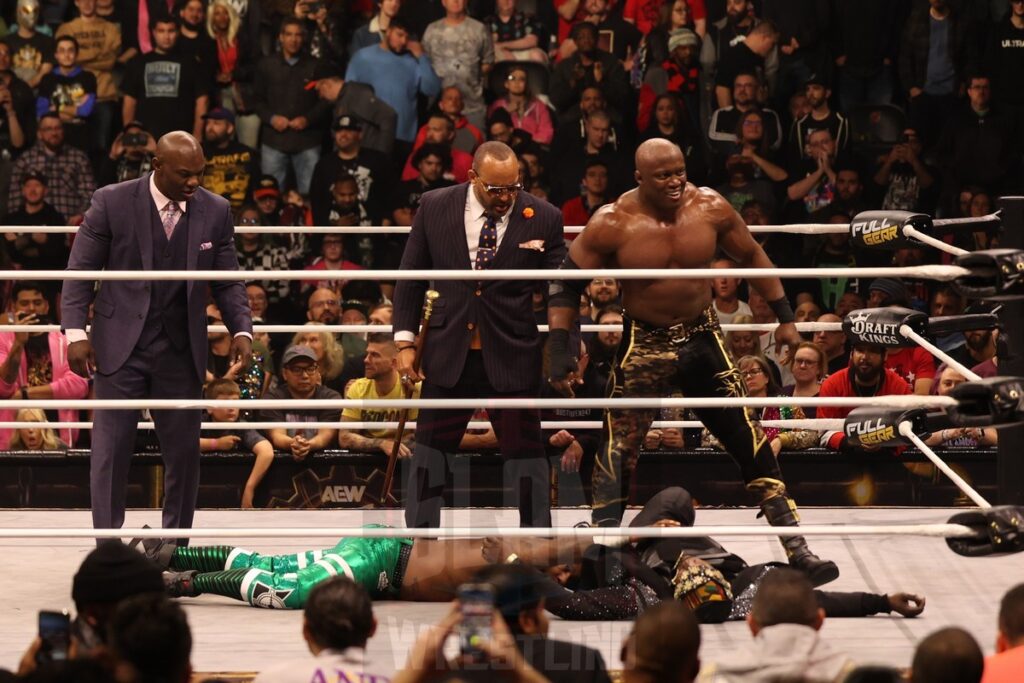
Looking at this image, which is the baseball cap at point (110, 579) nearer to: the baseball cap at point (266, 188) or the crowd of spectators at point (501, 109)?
the crowd of spectators at point (501, 109)

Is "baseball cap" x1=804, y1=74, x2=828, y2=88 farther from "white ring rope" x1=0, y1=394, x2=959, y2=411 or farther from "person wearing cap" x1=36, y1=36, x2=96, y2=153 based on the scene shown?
"white ring rope" x1=0, y1=394, x2=959, y2=411

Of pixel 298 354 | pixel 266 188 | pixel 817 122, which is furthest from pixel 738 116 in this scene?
pixel 298 354

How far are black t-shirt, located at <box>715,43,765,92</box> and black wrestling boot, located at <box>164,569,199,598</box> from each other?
4403 millimetres

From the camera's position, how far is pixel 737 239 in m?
4.47

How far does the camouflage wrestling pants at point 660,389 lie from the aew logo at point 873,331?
0.41m

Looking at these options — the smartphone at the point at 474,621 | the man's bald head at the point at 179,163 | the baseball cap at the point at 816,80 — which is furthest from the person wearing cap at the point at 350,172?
the smartphone at the point at 474,621

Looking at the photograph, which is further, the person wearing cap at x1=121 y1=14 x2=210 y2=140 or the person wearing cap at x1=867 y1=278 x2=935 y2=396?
the person wearing cap at x1=121 y1=14 x2=210 y2=140

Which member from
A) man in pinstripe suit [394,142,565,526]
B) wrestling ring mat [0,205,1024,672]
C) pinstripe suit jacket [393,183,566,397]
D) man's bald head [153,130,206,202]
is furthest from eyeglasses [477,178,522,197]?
man's bald head [153,130,206,202]

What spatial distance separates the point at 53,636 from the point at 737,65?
566 cm

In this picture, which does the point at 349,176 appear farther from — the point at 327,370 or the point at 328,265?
the point at 327,370

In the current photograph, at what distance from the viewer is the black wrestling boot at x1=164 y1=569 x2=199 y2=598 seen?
4.47m

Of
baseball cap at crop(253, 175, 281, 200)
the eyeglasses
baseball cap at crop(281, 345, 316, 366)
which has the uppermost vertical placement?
the eyeglasses

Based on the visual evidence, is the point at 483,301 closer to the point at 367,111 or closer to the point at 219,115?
the point at 367,111

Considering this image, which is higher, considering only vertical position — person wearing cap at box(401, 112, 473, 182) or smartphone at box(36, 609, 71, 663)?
person wearing cap at box(401, 112, 473, 182)
